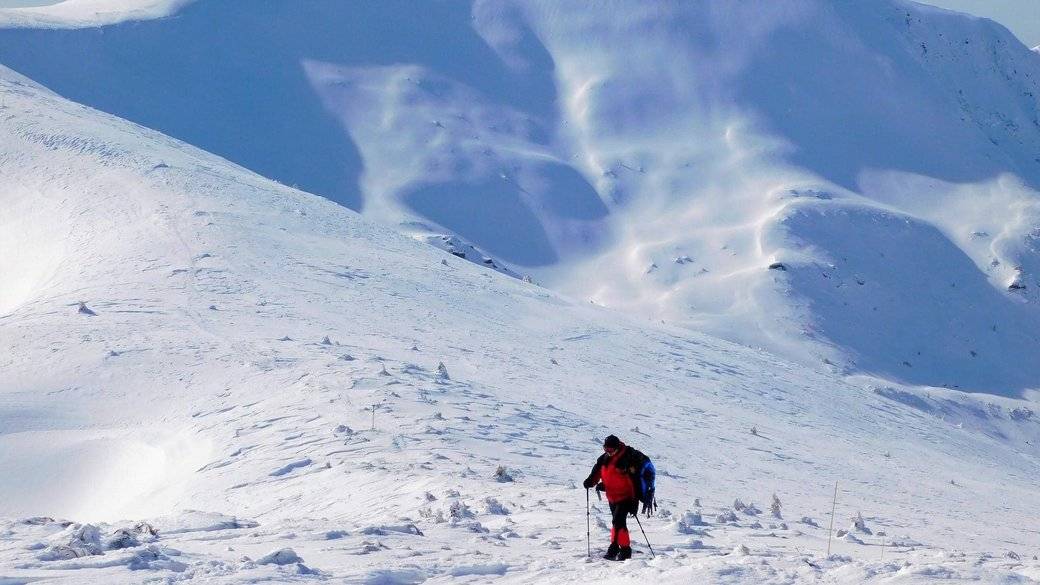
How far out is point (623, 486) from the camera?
31.6 feet

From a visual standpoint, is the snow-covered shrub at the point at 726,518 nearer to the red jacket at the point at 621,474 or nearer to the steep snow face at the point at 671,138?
the red jacket at the point at 621,474

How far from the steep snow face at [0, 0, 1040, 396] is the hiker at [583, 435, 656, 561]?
134 feet

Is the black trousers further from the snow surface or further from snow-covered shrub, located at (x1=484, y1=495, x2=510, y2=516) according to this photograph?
the snow surface

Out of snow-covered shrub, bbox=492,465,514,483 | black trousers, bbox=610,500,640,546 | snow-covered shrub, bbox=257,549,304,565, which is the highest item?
snow-covered shrub, bbox=492,465,514,483

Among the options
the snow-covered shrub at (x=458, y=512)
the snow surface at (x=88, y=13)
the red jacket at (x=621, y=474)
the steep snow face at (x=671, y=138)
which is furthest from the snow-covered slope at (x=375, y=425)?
the snow surface at (x=88, y=13)

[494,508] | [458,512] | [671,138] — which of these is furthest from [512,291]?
[671,138]

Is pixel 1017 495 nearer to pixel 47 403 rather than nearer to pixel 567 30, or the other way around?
pixel 47 403

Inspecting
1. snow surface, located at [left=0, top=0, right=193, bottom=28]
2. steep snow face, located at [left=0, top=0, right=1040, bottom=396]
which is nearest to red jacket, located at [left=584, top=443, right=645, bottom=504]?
steep snow face, located at [left=0, top=0, right=1040, bottom=396]

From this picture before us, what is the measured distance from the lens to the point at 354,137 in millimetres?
71188

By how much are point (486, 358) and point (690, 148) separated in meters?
51.1

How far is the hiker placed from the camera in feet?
31.1

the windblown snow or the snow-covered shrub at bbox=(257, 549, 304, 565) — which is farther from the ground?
the windblown snow

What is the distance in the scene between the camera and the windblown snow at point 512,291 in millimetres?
12188

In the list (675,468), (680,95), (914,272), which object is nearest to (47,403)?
(675,468)
